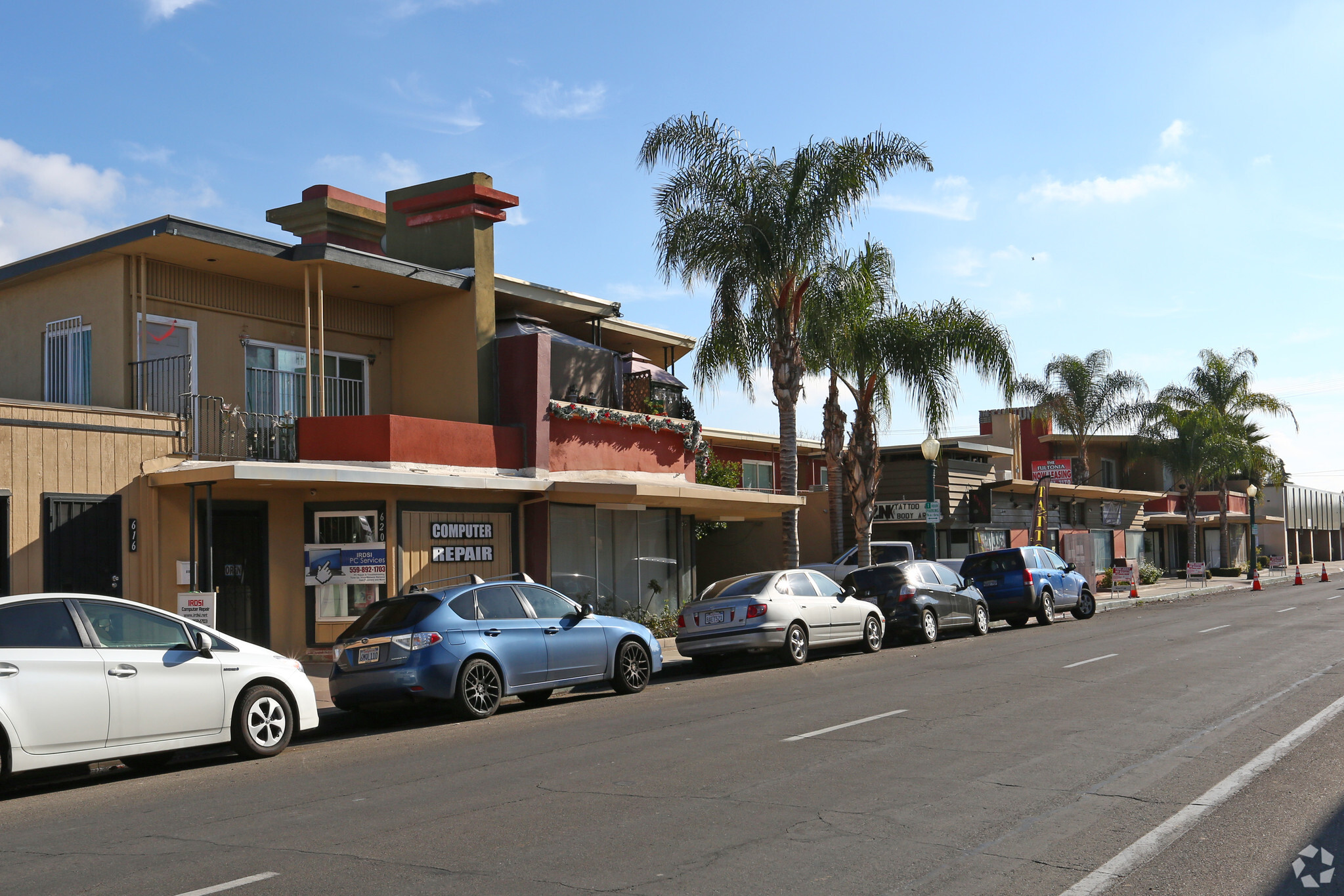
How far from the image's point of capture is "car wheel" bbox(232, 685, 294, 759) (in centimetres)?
1047

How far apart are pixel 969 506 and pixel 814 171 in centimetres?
1787

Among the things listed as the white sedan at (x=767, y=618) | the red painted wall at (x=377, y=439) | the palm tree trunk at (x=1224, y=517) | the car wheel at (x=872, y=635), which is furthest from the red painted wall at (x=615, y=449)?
the palm tree trunk at (x=1224, y=517)

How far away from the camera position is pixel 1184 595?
37.9 meters

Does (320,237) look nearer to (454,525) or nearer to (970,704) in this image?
(454,525)

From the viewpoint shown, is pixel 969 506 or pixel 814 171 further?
pixel 969 506

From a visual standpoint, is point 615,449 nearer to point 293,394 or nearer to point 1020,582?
point 293,394

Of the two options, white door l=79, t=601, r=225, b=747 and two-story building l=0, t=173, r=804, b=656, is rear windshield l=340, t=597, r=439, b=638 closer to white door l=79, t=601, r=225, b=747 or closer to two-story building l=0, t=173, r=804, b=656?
white door l=79, t=601, r=225, b=747

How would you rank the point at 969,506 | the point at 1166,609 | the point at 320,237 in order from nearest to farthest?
the point at 320,237 → the point at 1166,609 → the point at 969,506

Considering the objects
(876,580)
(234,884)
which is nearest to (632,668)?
(876,580)

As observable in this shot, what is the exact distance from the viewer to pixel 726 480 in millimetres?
31578

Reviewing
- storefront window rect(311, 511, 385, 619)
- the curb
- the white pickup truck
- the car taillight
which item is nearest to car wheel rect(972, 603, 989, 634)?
the white pickup truck

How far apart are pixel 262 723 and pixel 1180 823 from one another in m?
7.76

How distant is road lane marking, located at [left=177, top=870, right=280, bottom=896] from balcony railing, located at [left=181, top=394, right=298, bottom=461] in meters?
11.6

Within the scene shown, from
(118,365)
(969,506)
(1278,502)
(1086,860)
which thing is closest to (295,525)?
(118,365)
